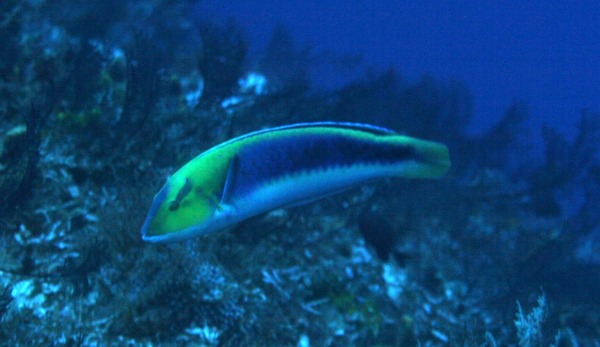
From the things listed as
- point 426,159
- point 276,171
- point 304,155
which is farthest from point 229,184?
point 426,159

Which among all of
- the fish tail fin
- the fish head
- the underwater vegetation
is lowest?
the underwater vegetation

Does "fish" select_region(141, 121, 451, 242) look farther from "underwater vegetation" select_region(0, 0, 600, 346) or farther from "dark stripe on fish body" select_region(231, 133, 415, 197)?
"underwater vegetation" select_region(0, 0, 600, 346)

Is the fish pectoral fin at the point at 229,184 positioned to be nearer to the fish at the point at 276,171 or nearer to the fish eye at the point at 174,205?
the fish at the point at 276,171

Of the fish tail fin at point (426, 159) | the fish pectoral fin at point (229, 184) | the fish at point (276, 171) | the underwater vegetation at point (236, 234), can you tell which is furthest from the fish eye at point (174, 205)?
the underwater vegetation at point (236, 234)

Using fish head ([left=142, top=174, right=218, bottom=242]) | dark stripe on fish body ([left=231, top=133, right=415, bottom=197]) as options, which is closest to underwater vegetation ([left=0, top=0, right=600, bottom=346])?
fish head ([left=142, top=174, right=218, bottom=242])

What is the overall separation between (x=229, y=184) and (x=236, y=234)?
7.33ft

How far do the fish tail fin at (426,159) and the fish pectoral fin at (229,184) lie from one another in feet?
2.60

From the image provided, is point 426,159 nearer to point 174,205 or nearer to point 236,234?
point 174,205

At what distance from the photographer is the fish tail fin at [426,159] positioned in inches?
80.1

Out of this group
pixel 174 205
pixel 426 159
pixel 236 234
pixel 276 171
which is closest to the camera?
Answer: pixel 174 205

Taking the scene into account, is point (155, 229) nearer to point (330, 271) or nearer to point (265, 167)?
point (265, 167)

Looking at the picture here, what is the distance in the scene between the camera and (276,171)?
1.90m

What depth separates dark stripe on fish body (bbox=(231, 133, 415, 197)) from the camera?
6.12 feet

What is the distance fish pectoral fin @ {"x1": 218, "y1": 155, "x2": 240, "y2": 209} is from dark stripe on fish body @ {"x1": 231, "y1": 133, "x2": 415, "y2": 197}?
0.7 inches
